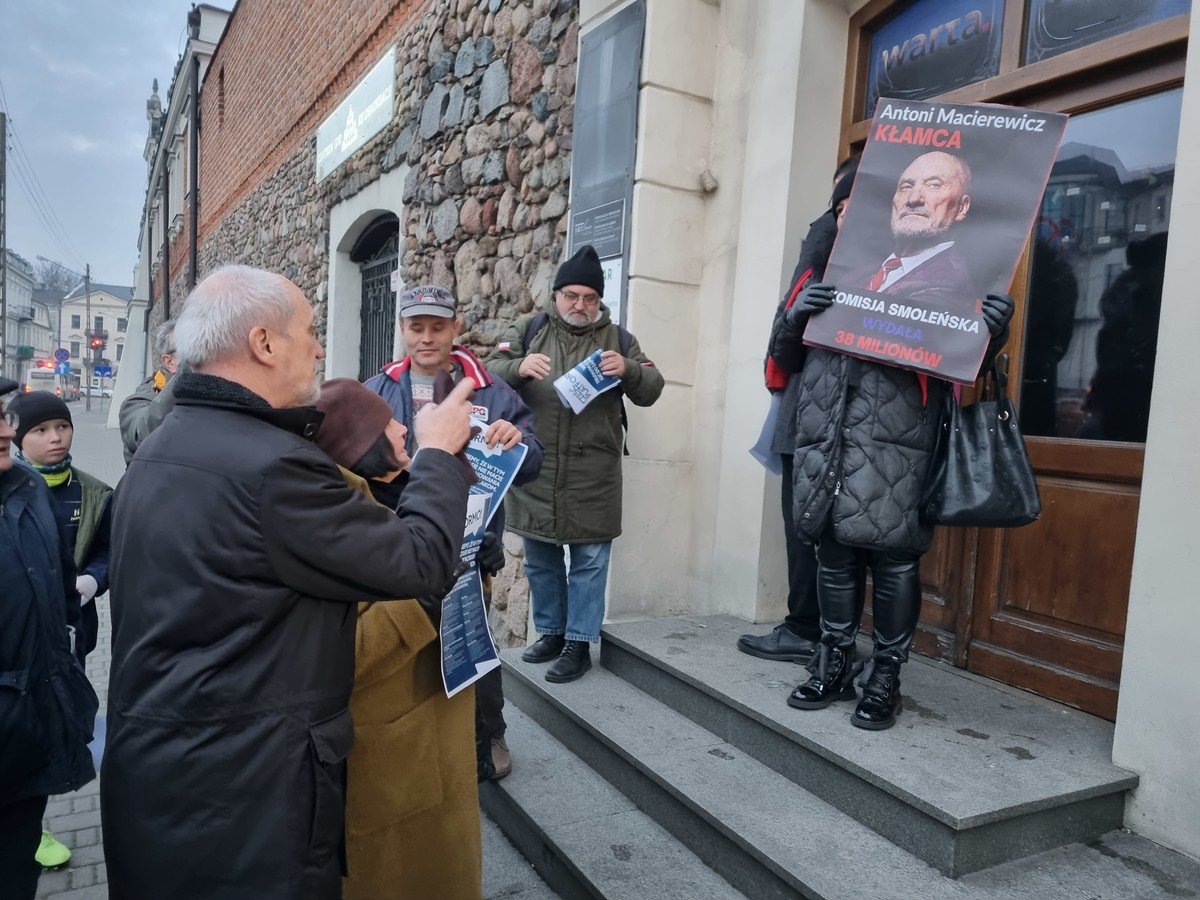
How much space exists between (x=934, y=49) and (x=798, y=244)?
37.0 inches

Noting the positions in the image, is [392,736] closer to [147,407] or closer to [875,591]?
[875,591]

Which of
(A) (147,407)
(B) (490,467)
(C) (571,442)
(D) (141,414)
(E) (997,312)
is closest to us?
(B) (490,467)

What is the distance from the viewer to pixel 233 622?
1.40 meters

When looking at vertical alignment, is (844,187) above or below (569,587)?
above

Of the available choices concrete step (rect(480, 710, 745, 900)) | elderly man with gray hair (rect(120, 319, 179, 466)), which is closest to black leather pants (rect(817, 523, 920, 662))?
concrete step (rect(480, 710, 745, 900))

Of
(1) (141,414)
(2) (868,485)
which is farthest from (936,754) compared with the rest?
(1) (141,414)

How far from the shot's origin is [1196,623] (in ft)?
7.13

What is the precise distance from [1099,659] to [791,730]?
111 cm

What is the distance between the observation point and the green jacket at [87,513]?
2963 millimetres

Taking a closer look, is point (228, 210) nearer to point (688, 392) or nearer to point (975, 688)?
point (688, 392)

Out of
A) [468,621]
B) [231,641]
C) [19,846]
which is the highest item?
[231,641]

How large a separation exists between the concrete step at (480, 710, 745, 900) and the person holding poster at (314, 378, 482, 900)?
63cm

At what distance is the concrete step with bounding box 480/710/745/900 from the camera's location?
92.7 inches

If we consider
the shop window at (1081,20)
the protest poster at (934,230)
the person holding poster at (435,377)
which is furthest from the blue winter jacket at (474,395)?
the shop window at (1081,20)
